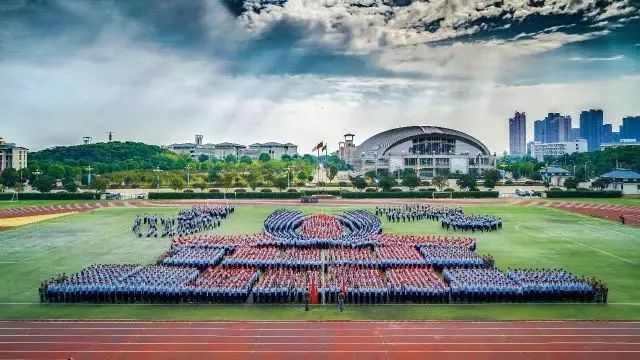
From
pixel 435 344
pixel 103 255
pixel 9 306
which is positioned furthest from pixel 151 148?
pixel 435 344

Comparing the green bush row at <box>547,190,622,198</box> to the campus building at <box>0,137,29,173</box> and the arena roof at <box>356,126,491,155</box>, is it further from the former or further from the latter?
the campus building at <box>0,137,29,173</box>

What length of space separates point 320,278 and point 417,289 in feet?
13.9

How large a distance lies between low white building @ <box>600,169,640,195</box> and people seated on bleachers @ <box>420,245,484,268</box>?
48055 millimetres

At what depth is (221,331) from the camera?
16.3 m

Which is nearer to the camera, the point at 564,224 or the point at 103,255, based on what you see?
the point at 103,255

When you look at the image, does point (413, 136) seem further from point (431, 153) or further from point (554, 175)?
point (554, 175)

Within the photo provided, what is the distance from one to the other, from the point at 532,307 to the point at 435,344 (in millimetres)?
5685

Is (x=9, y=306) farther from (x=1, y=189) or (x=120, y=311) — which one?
(x=1, y=189)

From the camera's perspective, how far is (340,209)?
49.0 metres

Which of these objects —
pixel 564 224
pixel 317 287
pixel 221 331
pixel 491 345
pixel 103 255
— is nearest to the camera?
pixel 491 345

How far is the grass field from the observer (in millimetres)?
18062

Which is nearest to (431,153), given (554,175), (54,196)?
(554,175)

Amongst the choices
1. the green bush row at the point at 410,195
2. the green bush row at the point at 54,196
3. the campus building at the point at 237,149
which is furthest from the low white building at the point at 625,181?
the campus building at the point at 237,149

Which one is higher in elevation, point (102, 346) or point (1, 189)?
point (1, 189)
